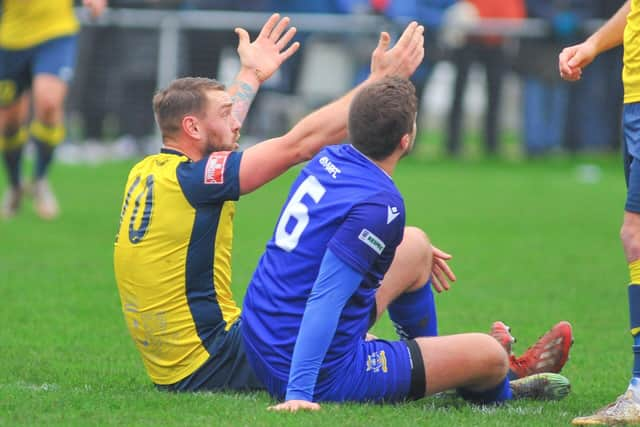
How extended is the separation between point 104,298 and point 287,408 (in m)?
3.24

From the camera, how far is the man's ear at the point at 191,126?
4.87m

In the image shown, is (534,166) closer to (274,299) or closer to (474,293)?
(474,293)

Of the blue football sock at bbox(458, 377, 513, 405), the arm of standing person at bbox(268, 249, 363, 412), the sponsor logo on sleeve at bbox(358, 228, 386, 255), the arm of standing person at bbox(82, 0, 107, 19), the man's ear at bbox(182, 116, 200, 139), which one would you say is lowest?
the blue football sock at bbox(458, 377, 513, 405)

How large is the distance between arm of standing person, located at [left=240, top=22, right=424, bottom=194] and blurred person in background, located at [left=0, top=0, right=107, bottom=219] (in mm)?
6376

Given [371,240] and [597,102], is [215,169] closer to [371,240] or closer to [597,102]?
[371,240]

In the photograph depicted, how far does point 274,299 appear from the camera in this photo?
4539mm

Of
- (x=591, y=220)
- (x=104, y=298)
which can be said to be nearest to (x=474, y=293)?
(x=104, y=298)

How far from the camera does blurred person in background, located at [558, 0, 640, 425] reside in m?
4.43

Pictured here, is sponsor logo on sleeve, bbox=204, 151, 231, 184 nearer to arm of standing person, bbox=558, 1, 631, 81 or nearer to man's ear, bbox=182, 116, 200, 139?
man's ear, bbox=182, 116, 200, 139

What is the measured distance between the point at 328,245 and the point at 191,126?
85 cm

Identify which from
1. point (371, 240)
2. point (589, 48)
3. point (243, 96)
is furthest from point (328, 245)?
point (589, 48)

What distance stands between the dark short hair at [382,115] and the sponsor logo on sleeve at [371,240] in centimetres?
32

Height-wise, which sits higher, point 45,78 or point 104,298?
point 45,78

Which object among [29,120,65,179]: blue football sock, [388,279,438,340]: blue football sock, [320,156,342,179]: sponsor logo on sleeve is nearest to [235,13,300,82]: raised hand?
[320,156,342,179]: sponsor logo on sleeve
